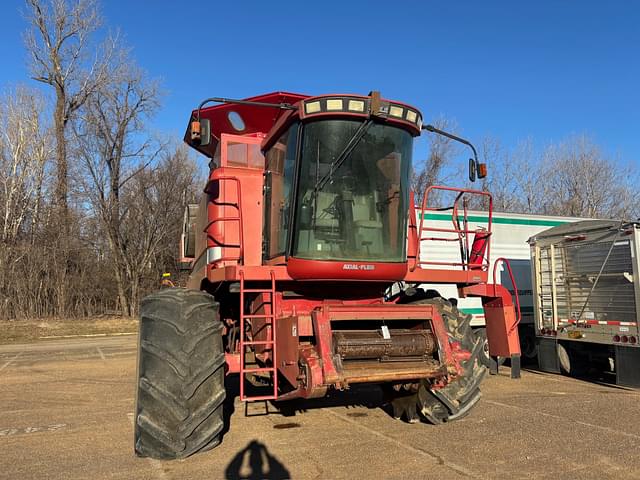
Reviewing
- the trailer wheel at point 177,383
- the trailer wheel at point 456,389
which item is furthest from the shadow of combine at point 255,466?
the trailer wheel at point 456,389

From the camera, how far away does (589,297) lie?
895 centimetres

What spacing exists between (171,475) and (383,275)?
2.59m

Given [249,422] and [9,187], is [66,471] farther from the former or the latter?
[9,187]

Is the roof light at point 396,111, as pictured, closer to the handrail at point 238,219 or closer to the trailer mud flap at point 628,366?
the handrail at point 238,219

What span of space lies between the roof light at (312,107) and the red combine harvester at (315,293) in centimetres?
1

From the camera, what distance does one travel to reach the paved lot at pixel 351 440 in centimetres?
436

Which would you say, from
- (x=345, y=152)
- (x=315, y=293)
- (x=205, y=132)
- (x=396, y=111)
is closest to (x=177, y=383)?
(x=315, y=293)

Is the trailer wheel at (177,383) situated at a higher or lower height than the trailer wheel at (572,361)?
higher

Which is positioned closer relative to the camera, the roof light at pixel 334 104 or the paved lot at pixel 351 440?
the paved lot at pixel 351 440

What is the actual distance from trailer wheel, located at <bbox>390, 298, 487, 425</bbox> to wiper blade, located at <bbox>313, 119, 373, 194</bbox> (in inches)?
71.2

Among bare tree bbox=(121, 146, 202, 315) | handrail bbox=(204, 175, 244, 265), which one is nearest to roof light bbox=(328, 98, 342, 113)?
handrail bbox=(204, 175, 244, 265)

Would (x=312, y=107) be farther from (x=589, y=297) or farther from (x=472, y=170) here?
(x=589, y=297)

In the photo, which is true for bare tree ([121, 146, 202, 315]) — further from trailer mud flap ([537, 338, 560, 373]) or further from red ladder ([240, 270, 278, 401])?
red ladder ([240, 270, 278, 401])

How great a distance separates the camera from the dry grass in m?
18.5
